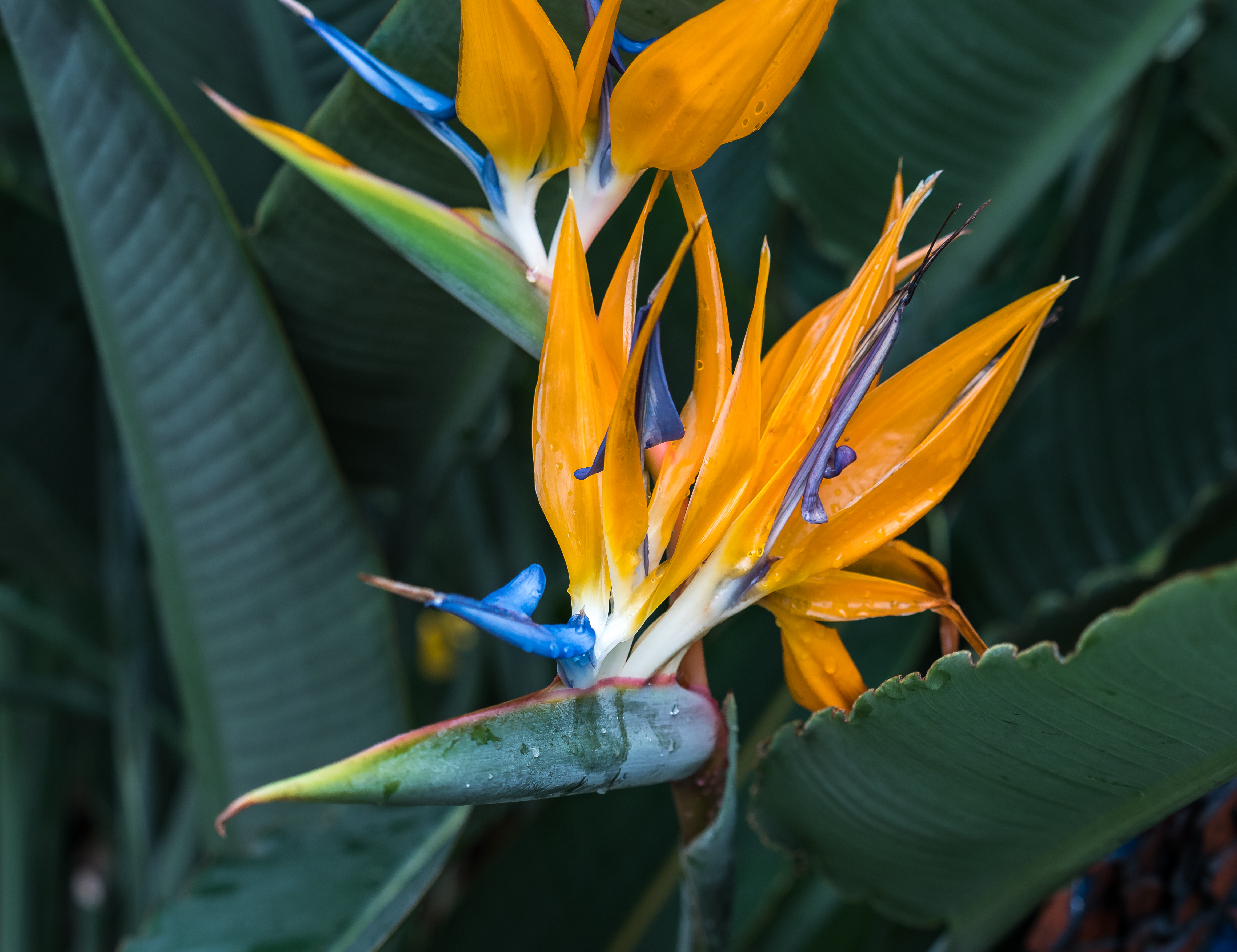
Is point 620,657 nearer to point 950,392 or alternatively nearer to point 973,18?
point 950,392

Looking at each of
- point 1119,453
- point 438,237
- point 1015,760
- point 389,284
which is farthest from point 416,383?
point 1119,453

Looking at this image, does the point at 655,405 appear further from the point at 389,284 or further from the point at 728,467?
the point at 389,284

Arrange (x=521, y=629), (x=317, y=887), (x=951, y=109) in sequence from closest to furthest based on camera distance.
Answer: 1. (x=521, y=629)
2. (x=317, y=887)
3. (x=951, y=109)

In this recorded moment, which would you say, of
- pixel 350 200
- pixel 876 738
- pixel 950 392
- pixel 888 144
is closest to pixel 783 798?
pixel 876 738

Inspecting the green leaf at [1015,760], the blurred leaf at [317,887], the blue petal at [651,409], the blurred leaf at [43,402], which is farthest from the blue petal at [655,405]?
the blurred leaf at [43,402]

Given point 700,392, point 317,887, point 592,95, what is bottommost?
point 317,887

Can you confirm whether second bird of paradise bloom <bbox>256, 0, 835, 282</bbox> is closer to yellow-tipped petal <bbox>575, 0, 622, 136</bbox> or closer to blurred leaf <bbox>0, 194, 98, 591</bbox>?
yellow-tipped petal <bbox>575, 0, 622, 136</bbox>

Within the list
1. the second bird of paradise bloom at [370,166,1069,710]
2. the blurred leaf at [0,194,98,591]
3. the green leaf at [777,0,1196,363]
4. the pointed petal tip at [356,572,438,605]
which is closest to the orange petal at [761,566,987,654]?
the second bird of paradise bloom at [370,166,1069,710]
